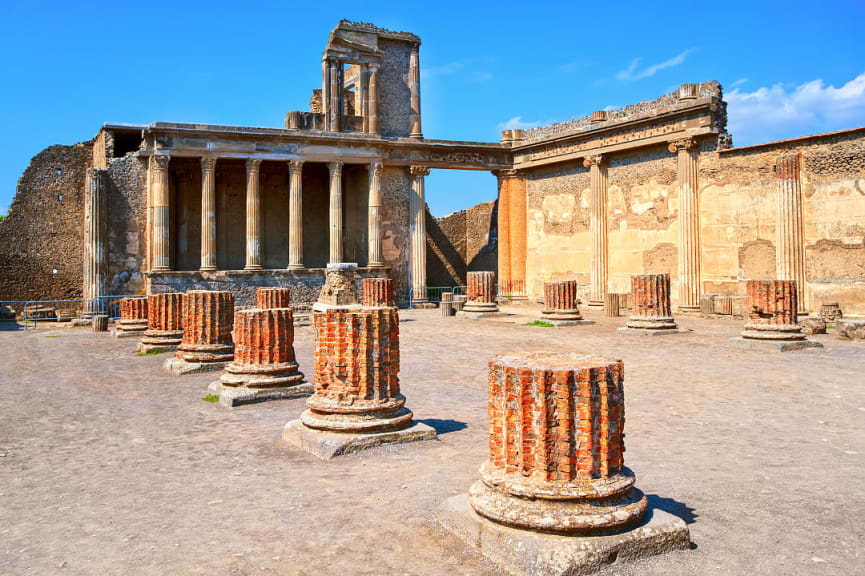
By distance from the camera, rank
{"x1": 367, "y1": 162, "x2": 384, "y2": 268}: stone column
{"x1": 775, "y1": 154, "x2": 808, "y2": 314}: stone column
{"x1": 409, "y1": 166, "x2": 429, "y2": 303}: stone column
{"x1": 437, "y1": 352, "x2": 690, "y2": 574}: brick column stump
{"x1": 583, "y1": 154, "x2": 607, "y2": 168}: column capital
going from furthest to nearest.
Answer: {"x1": 409, "y1": 166, "x2": 429, "y2": 303}: stone column < {"x1": 367, "y1": 162, "x2": 384, "y2": 268}: stone column < {"x1": 583, "y1": 154, "x2": 607, "y2": 168}: column capital < {"x1": 775, "y1": 154, "x2": 808, "y2": 314}: stone column < {"x1": 437, "y1": 352, "x2": 690, "y2": 574}: brick column stump

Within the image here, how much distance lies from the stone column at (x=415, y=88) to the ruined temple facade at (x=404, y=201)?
9 centimetres

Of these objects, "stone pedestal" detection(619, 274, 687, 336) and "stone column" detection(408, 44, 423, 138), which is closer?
"stone pedestal" detection(619, 274, 687, 336)

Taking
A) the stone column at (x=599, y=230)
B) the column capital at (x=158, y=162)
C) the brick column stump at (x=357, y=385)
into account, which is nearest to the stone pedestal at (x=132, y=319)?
the column capital at (x=158, y=162)

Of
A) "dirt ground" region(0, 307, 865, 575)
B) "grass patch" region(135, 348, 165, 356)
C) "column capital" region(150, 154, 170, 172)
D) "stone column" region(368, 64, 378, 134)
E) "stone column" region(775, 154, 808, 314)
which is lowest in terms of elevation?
"dirt ground" region(0, 307, 865, 575)

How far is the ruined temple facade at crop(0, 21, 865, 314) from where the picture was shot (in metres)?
17.5

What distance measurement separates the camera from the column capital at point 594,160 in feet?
73.8

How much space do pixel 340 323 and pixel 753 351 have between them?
8258 millimetres

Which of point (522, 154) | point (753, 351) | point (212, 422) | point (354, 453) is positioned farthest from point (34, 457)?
point (522, 154)

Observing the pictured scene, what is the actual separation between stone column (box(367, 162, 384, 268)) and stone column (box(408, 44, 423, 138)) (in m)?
2.48

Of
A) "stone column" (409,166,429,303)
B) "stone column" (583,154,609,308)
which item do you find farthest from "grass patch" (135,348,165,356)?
"stone column" (583,154,609,308)

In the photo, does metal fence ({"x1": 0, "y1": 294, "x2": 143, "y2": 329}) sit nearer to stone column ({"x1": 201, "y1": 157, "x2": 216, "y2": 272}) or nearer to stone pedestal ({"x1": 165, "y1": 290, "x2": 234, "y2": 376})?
stone column ({"x1": 201, "y1": 157, "x2": 216, "y2": 272})

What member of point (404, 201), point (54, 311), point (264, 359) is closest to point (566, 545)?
point (264, 359)

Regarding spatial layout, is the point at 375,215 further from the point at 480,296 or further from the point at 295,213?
the point at 480,296

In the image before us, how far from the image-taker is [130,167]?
22406 millimetres
